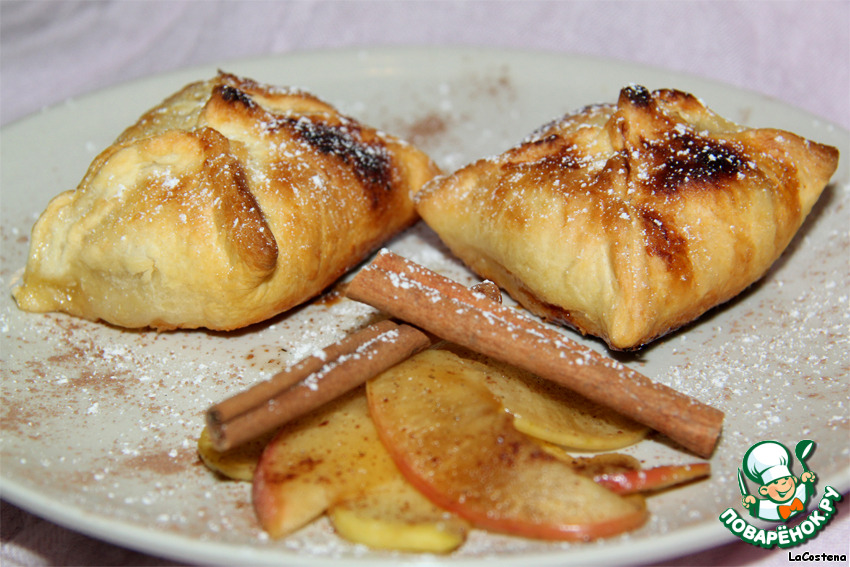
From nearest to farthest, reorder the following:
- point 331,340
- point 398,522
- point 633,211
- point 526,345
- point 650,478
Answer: point 398,522 < point 650,478 < point 526,345 < point 633,211 < point 331,340

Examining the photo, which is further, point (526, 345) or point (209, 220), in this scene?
point (209, 220)

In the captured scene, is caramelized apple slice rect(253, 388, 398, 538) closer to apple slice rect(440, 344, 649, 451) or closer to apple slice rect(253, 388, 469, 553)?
apple slice rect(253, 388, 469, 553)

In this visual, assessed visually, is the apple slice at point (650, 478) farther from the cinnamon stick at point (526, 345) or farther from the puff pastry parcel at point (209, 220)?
the puff pastry parcel at point (209, 220)

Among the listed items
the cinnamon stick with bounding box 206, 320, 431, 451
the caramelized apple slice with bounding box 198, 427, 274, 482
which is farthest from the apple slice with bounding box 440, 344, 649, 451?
the caramelized apple slice with bounding box 198, 427, 274, 482

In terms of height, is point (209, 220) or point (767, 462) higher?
point (209, 220)

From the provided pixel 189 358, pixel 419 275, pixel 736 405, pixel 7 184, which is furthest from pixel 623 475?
pixel 7 184

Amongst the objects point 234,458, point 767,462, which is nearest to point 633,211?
point 767,462

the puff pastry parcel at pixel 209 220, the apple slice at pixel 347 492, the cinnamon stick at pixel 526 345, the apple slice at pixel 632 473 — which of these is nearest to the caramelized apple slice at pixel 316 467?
the apple slice at pixel 347 492

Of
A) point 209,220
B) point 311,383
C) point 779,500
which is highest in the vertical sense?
point 209,220

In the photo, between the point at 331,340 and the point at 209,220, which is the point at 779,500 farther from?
the point at 209,220
